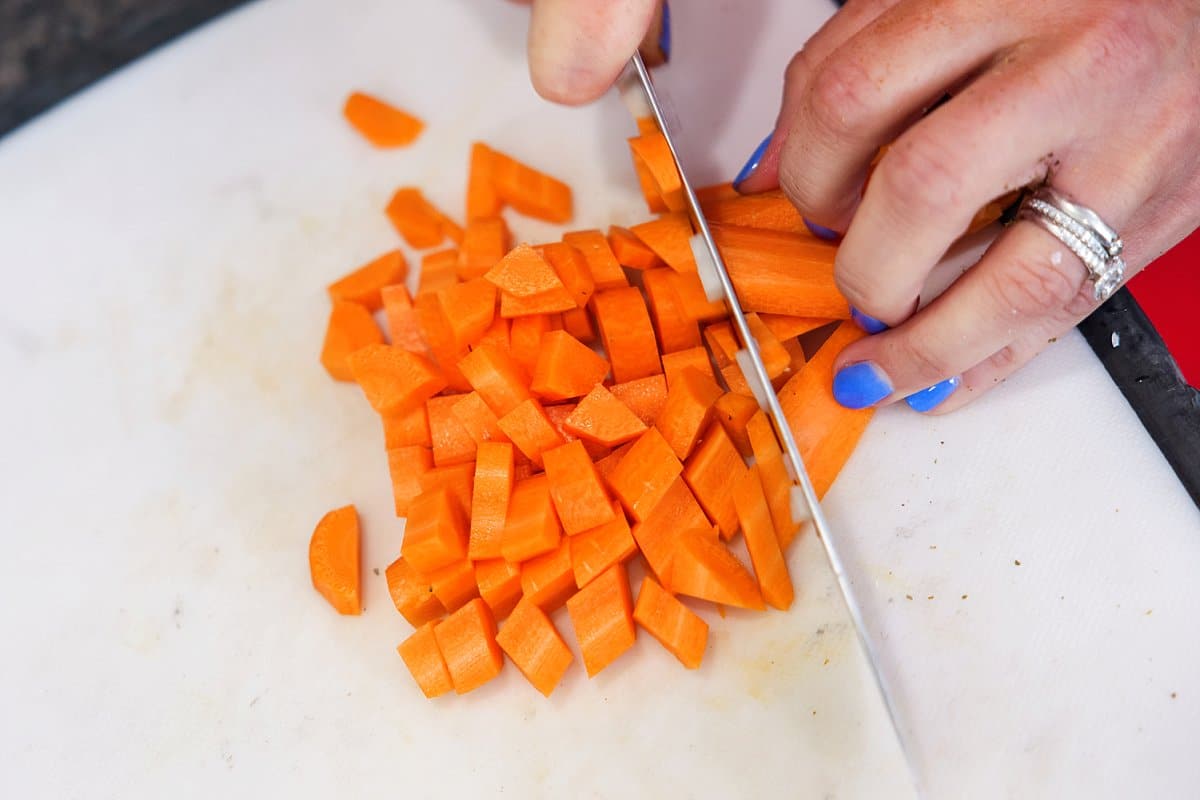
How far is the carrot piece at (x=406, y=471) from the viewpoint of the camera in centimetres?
228

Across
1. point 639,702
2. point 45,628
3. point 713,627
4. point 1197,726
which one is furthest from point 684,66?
point 45,628

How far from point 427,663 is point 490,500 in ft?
1.27

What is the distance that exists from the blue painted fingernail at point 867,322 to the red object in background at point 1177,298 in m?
0.64

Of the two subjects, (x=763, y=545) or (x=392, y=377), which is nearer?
(x=763, y=545)

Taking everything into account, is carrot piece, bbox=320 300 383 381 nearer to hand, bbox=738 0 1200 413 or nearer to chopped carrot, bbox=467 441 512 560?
chopped carrot, bbox=467 441 512 560

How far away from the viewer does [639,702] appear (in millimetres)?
2086

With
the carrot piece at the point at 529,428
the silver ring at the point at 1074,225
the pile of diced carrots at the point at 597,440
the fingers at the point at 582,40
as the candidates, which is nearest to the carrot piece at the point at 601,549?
the pile of diced carrots at the point at 597,440

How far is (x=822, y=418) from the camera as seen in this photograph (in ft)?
7.04

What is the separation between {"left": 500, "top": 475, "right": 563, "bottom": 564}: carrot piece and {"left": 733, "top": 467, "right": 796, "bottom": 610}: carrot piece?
0.42 meters

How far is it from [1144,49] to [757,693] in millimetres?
1463

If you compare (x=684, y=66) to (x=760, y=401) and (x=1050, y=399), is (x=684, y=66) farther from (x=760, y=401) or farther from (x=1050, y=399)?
(x=1050, y=399)

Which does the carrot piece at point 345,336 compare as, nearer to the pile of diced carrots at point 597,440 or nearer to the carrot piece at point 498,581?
the pile of diced carrots at point 597,440

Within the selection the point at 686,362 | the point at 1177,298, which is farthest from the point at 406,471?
the point at 1177,298

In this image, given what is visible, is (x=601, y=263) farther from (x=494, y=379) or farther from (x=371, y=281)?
(x=371, y=281)
